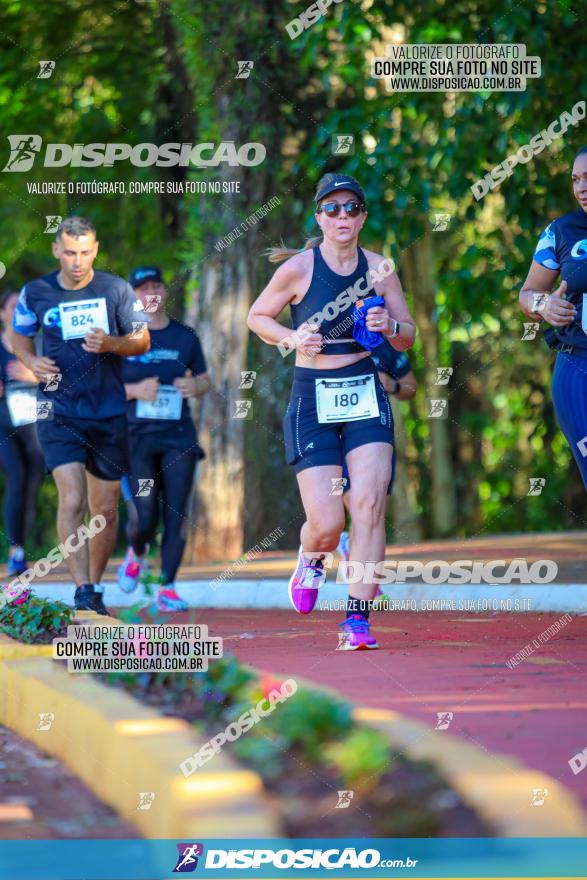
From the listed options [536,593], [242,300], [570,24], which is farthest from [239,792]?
[242,300]

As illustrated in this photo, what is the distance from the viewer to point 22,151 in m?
20.0

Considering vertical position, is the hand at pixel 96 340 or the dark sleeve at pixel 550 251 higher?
the dark sleeve at pixel 550 251

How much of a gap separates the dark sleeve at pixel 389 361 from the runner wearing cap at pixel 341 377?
0.55ft

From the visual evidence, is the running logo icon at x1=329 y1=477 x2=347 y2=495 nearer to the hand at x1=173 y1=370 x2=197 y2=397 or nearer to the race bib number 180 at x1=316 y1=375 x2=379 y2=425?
the race bib number 180 at x1=316 y1=375 x2=379 y2=425

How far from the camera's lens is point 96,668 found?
686 cm

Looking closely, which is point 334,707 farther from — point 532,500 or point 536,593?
point 532,500

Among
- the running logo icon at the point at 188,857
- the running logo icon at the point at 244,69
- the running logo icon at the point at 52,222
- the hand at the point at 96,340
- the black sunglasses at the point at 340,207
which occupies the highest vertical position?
the running logo icon at the point at 244,69

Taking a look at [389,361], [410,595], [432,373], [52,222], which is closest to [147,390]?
[389,361]

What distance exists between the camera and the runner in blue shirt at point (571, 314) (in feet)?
26.1

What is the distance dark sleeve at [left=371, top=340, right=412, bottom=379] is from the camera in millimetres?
8406

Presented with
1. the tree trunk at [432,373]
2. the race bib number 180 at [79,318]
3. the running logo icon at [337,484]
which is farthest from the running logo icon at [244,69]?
the running logo icon at [337,484]

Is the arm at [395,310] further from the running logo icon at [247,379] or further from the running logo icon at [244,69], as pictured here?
the running logo icon at [244,69]

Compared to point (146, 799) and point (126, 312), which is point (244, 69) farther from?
point (146, 799)

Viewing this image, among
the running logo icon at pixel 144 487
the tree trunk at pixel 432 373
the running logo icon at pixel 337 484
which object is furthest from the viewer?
the tree trunk at pixel 432 373
